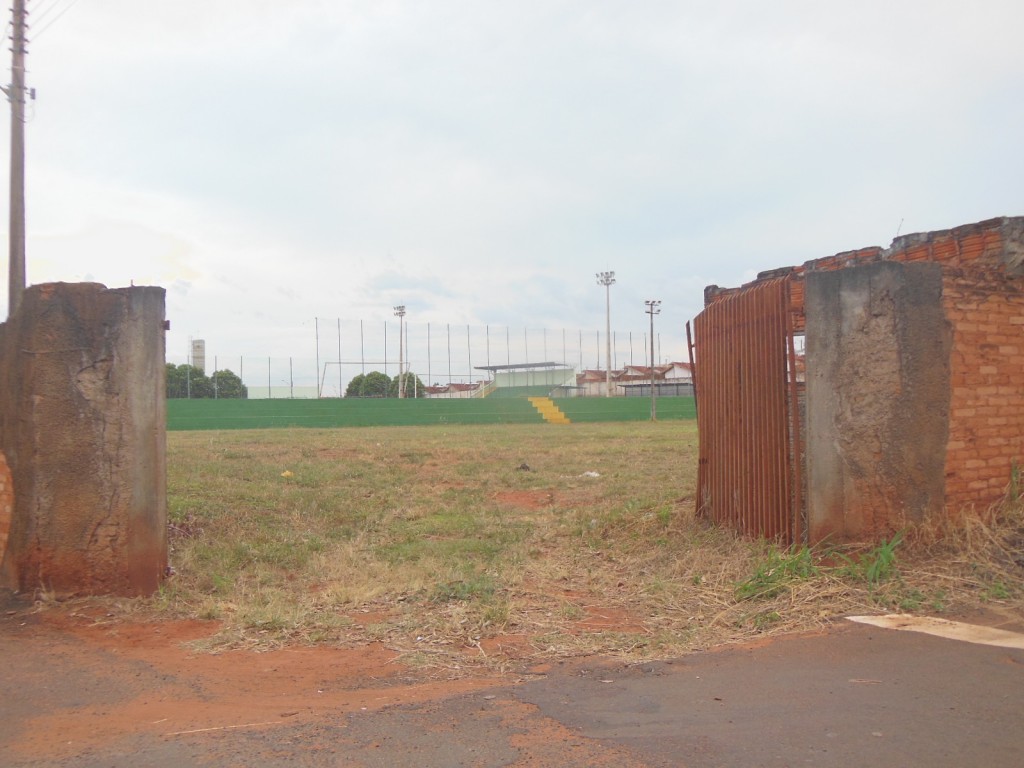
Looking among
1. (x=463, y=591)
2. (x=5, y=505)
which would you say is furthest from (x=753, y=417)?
(x=5, y=505)

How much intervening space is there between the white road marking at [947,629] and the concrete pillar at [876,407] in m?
1.03

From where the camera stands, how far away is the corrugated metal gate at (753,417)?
666 centimetres

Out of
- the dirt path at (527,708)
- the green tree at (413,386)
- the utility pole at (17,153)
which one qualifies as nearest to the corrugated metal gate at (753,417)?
the dirt path at (527,708)

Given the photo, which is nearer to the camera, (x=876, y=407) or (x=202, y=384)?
(x=876, y=407)

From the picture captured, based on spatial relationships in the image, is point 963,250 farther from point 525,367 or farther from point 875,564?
point 525,367

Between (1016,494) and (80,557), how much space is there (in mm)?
7037

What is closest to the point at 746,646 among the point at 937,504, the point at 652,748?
the point at 652,748

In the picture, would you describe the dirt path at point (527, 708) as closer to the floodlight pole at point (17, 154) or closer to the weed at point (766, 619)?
the weed at point (766, 619)

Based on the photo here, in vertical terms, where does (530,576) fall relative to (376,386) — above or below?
below

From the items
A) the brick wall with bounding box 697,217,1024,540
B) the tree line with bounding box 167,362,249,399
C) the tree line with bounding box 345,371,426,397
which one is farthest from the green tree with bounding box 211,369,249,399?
the brick wall with bounding box 697,217,1024,540

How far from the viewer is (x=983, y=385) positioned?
258 inches

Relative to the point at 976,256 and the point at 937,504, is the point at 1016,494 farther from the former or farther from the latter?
the point at 976,256

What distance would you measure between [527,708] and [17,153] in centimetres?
1326

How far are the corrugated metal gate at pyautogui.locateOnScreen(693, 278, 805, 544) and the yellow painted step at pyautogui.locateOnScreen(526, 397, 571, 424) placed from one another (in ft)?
130
